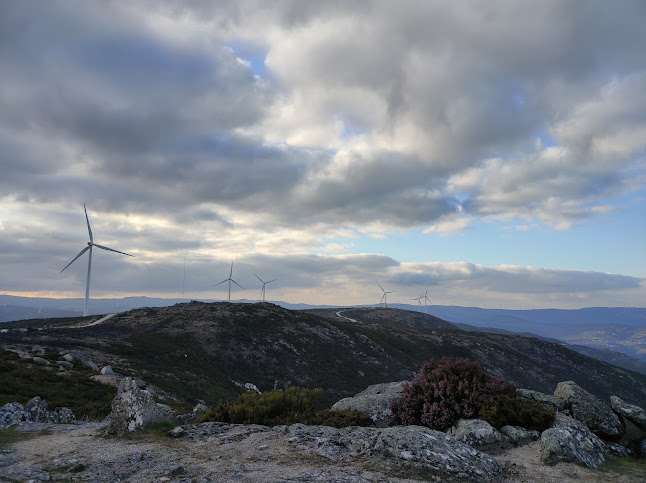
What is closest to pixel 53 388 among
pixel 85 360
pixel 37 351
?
pixel 85 360

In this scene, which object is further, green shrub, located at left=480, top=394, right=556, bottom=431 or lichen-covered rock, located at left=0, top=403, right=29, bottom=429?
lichen-covered rock, located at left=0, top=403, right=29, bottom=429

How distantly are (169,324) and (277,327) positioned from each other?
21009mm

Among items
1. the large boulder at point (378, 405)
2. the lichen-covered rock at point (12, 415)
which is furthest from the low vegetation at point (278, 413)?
the lichen-covered rock at point (12, 415)

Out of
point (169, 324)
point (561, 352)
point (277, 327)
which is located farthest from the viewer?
point (561, 352)

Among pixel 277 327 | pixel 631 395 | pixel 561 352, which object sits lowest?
pixel 631 395

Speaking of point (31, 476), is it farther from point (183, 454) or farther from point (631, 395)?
point (631, 395)

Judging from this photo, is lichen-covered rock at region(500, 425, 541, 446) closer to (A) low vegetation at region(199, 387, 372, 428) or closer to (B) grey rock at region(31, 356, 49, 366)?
(A) low vegetation at region(199, 387, 372, 428)

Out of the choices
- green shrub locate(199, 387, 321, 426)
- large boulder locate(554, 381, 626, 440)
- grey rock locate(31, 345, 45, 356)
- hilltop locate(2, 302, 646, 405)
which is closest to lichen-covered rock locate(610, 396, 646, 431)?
large boulder locate(554, 381, 626, 440)

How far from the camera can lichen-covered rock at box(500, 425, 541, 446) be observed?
516 inches

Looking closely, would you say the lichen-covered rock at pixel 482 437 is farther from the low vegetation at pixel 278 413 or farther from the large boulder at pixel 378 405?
the low vegetation at pixel 278 413

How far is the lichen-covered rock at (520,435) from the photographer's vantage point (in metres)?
13.1

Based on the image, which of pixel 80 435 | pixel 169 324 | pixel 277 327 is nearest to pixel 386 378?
pixel 277 327

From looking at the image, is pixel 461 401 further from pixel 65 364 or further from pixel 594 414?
pixel 65 364

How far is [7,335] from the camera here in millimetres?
49375
